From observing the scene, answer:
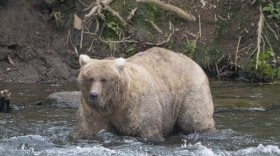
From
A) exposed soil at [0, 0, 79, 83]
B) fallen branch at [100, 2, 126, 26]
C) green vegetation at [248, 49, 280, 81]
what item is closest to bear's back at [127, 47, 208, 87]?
green vegetation at [248, 49, 280, 81]

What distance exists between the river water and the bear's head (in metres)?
0.51

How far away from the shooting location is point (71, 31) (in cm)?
1652

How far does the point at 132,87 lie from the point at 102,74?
57 centimetres

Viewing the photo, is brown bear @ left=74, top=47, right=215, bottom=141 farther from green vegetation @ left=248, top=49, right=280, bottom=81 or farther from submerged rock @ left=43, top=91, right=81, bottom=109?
green vegetation @ left=248, top=49, right=280, bottom=81

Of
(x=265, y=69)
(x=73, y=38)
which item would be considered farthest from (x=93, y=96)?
(x=73, y=38)

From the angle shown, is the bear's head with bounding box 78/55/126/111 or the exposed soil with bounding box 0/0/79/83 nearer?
the bear's head with bounding box 78/55/126/111

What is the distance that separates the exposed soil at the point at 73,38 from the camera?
51.9 ft

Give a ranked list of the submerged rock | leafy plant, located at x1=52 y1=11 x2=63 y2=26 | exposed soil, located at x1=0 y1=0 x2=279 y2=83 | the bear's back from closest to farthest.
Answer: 1. the bear's back
2. the submerged rock
3. exposed soil, located at x1=0 y1=0 x2=279 y2=83
4. leafy plant, located at x1=52 y1=11 x2=63 y2=26

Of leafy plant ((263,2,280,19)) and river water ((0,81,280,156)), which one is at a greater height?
leafy plant ((263,2,280,19))

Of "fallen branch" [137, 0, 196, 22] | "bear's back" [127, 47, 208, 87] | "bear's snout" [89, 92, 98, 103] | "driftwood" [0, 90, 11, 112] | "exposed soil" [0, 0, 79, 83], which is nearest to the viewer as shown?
"bear's snout" [89, 92, 98, 103]

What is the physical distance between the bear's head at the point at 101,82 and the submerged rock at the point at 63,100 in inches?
115

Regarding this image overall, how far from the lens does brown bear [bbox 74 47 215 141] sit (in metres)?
10.2

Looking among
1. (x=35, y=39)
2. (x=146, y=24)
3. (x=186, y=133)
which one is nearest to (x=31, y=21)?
(x=35, y=39)

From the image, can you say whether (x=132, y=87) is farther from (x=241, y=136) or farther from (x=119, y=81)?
(x=241, y=136)
